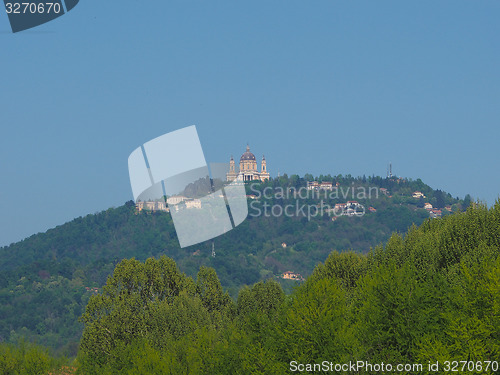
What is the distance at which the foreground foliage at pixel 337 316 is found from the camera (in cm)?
4078

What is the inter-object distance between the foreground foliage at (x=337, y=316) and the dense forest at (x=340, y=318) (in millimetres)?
85

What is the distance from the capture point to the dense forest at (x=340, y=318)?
131ft

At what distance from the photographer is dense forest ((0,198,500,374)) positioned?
3997 centimetres

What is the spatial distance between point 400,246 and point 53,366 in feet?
111

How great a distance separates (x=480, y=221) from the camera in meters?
60.8

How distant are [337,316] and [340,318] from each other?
0.90 ft

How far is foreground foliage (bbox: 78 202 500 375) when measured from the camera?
40.8 meters

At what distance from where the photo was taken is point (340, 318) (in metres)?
46.0

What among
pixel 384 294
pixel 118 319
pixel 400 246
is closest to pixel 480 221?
pixel 400 246

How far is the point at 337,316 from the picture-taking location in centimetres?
4619

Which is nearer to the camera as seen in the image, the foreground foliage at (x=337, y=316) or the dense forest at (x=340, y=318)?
the dense forest at (x=340, y=318)

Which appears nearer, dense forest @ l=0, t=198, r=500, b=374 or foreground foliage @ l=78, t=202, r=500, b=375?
dense forest @ l=0, t=198, r=500, b=374

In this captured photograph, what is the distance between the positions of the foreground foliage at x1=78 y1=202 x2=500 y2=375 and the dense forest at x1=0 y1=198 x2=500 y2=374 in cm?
8

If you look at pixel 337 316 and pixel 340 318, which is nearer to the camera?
pixel 340 318
